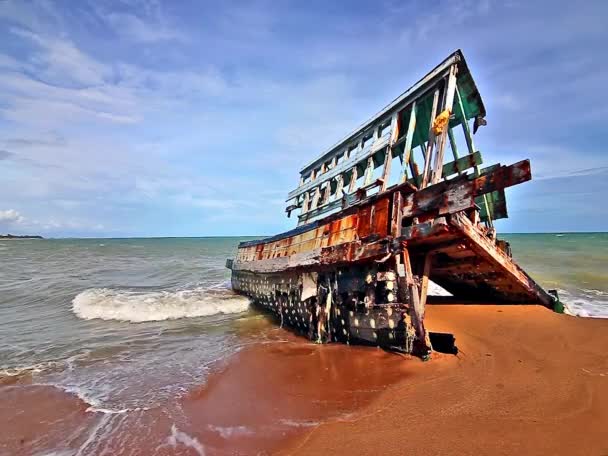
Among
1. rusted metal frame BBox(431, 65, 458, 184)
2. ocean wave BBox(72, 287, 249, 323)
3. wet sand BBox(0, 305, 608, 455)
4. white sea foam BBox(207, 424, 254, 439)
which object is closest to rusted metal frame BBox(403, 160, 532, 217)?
rusted metal frame BBox(431, 65, 458, 184)

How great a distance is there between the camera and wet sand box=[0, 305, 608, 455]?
10.6 feet

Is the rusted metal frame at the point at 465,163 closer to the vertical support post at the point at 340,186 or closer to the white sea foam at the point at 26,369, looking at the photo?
the vertical support post at the point at 340,186

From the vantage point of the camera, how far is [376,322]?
5.45 meters

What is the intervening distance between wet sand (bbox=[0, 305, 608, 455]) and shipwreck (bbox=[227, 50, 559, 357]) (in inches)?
30.4

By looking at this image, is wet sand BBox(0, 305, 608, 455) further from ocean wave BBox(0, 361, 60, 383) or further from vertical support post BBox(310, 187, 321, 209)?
vertical support post BBox(310, 187, 321, 209)

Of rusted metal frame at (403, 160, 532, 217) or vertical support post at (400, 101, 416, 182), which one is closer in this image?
rusted metal frame at (403, 160, 532, 217)

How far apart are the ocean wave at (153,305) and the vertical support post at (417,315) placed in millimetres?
6920

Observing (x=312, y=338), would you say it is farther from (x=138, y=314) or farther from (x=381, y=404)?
(x=138, y=314)

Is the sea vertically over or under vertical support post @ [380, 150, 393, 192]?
under

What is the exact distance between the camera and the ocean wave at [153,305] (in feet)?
34.2

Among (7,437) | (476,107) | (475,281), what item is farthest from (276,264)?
(476,107)

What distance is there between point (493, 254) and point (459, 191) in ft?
6.57

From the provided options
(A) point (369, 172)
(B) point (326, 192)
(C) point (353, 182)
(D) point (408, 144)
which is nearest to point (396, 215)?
(D) point (408, 144)

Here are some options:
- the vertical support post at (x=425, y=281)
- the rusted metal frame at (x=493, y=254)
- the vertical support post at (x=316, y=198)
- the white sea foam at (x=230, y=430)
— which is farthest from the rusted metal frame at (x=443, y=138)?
the white sea foam at (x=230, y=430)
